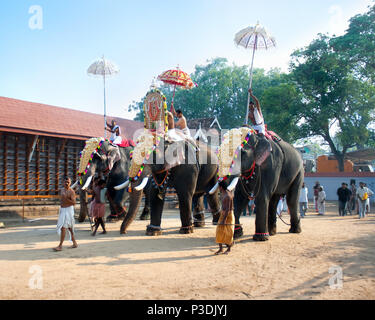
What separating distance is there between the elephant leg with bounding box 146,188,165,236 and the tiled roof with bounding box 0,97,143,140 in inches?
270

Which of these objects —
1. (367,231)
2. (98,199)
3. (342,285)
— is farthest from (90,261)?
(367,231)

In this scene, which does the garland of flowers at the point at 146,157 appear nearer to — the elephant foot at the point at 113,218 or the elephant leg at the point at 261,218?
the elephant leg at the point at 261,218

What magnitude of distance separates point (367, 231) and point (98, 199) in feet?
25.7

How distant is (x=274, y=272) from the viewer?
534cm

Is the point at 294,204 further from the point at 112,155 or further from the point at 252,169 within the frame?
the point at 112,155

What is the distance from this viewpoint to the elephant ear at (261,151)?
26.2 feet

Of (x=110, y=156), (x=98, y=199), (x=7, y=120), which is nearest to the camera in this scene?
(x=98, y=199)

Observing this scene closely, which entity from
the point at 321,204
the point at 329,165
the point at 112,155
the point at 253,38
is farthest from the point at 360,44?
the point at 112,155

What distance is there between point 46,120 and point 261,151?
393 inches

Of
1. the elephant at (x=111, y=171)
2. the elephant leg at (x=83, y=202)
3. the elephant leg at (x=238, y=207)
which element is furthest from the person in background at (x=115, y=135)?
the elephant leg at (x=238, y=207)

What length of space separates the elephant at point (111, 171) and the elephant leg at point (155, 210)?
2120mm

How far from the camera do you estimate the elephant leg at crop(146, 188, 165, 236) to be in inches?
331

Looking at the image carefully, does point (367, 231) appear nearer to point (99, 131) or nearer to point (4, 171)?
point (99, 131)

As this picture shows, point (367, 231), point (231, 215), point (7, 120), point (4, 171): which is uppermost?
point (7, 120)
